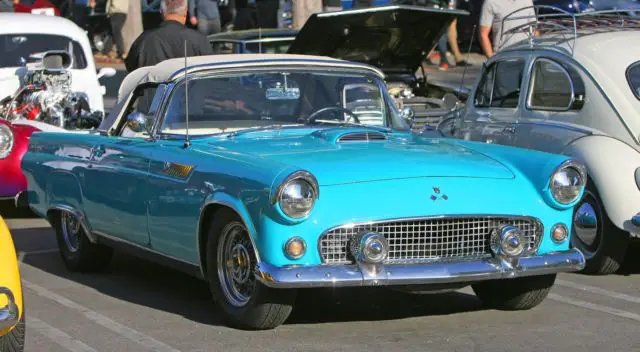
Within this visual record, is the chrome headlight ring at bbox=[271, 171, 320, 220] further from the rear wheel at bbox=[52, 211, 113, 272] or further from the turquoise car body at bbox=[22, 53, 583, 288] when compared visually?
the rear wheel at bbox=[52, 211, 113, 272]

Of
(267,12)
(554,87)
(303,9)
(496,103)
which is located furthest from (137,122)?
(267,12)

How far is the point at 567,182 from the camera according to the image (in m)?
7.10

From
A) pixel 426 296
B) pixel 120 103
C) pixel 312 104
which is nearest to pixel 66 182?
pixel 120 103

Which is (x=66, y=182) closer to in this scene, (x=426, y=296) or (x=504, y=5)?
(x=426, y=296)

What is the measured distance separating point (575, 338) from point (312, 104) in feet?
7.38

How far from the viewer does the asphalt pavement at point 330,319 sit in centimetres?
661

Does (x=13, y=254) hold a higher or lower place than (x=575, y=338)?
higher

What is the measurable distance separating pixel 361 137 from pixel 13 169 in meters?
4.96

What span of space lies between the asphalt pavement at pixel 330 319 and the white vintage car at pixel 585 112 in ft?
1.25

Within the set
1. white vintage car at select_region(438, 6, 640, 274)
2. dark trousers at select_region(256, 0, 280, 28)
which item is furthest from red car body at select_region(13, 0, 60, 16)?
white vintage car at select_region(438, 6, 640, 274)

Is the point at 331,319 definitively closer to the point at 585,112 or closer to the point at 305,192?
the point at 305,192

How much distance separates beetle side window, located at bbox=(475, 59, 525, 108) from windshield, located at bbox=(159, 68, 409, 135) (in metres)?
2.08

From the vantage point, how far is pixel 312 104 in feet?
26.3

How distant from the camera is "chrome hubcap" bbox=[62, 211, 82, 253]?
8883 millimetres
